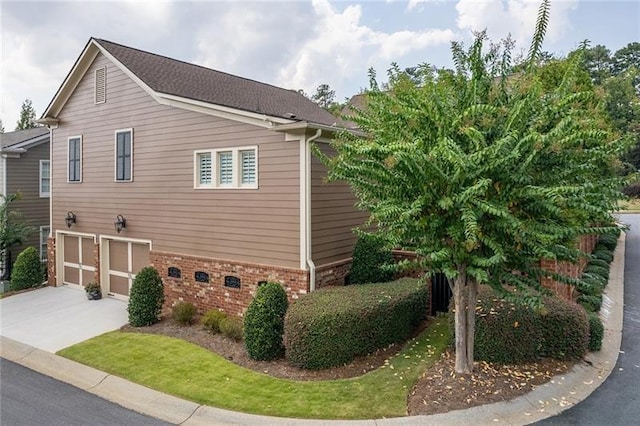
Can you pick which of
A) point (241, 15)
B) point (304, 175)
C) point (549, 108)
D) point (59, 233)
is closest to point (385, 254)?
point (304, 175)

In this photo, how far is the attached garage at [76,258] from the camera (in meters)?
14.2

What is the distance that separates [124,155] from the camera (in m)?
12.8

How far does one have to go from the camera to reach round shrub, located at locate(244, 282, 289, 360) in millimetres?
8047

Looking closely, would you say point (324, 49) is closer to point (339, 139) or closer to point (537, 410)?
point (339, 139)

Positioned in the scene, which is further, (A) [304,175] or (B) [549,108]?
(A) [304,175]

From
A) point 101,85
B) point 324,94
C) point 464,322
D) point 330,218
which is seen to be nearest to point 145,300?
point 330,218

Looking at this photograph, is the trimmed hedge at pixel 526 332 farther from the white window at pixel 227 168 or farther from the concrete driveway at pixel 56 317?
the concrete driveway at pixel 56 317

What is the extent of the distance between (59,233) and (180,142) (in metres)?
7.23

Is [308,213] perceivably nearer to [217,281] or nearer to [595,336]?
[217,281]

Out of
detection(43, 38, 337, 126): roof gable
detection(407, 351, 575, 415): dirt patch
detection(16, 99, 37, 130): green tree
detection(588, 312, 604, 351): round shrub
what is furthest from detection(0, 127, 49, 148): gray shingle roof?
detection(16, 99, 37, 130): green tree

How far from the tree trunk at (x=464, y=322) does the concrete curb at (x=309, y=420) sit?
0.84m

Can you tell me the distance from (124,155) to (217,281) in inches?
212

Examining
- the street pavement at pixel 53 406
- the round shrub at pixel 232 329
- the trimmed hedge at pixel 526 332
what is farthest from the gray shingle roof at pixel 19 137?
the trimmed hedge at pixel 526 332

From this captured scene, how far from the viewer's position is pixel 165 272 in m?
11.8
